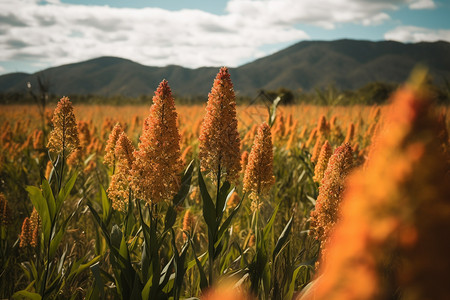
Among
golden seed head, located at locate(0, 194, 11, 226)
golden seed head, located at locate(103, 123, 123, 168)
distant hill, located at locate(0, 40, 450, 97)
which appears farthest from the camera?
distant hill, located at locate(0, 40, 450, 97)

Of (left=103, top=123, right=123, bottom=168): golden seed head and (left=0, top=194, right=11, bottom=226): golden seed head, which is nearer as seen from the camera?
(left=103, top=123, right=123, bottom=168): golden seed head

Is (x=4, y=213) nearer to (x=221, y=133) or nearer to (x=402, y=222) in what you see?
(x=221, y=133)

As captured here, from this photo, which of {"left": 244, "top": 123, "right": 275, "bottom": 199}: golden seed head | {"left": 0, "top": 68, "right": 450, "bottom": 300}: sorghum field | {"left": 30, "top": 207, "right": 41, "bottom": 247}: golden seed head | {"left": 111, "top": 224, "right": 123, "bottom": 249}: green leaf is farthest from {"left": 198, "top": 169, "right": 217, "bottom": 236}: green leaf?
{"left": 30, "top": 207, "right": 41, "bottom": 247}: golden seed head

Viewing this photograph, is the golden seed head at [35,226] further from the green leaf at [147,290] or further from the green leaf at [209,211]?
the green leaf at [209,211]

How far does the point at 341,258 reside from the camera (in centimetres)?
33

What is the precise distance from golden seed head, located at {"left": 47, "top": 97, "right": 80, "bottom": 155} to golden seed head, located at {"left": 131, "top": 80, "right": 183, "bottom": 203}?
0.51 meters

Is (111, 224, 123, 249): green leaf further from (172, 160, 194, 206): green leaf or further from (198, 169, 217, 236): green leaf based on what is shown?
(198, 169, 217, 236): green leaf

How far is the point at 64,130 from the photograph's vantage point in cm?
175

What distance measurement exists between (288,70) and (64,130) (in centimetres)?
15093

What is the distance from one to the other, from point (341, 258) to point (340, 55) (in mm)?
183720

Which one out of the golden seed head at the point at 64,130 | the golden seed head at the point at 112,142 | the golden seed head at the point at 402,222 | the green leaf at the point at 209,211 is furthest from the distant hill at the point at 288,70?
the golden seed head at the point at 402,222

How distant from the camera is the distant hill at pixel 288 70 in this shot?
117m

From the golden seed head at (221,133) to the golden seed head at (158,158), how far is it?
0.14 meters

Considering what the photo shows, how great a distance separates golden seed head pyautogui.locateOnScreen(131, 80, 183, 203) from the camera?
4.69ft
